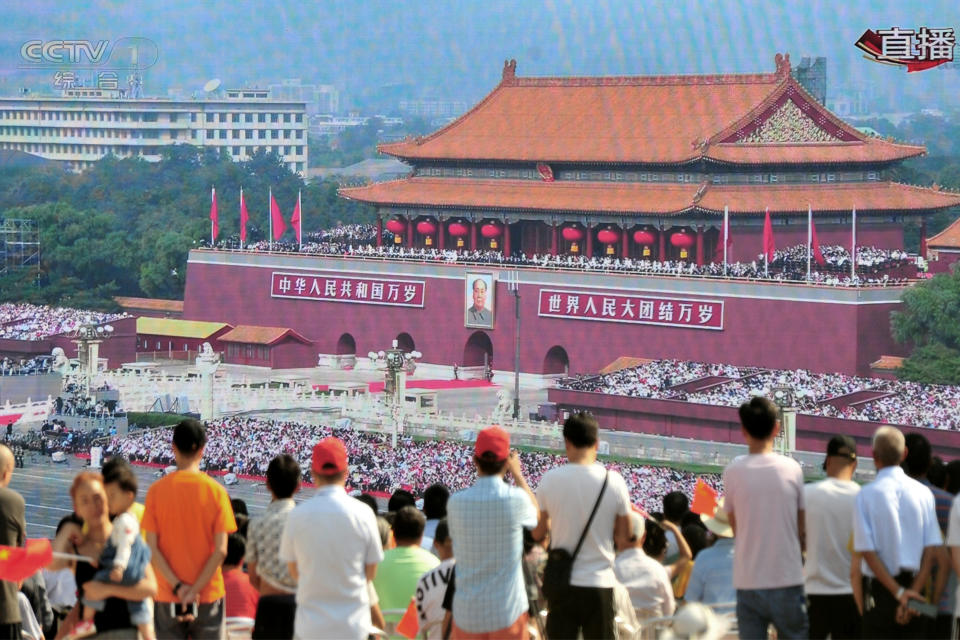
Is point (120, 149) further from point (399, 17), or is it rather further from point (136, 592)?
point (136, 592)

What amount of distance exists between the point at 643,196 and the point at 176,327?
30.6 ft

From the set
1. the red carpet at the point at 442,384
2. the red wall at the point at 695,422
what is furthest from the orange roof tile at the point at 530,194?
the red wall at the point at 695,422

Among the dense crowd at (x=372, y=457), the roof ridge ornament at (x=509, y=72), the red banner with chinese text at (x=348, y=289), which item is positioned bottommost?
the dense crowd at (x=372, y=457)

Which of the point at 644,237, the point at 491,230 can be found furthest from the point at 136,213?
the point at 644,237

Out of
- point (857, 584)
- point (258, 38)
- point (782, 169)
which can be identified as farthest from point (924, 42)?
point (258, 38)

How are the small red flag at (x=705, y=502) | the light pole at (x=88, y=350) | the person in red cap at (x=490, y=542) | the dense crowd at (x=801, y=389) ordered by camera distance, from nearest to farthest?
the person in red cap at (x=490, y=542) → the small red flag at (x=705, y=502) → the dense crowd at (x=801, y=389) → the light pole at (x=88, y=350)

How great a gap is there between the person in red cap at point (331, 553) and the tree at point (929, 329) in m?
22.3

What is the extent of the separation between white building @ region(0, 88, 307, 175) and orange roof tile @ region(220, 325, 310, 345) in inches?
927

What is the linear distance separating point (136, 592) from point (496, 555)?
3.89ft

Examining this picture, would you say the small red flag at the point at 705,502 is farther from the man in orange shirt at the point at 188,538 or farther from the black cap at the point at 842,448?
the man in orange shirt at the point at 188,538

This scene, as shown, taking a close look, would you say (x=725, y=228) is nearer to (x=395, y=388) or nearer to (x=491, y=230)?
(x=491, y=230)

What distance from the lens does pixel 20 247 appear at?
46.3 m

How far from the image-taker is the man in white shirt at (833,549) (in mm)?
7559

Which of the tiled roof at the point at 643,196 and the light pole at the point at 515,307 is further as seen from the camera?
the light pole at the point at 515,307
